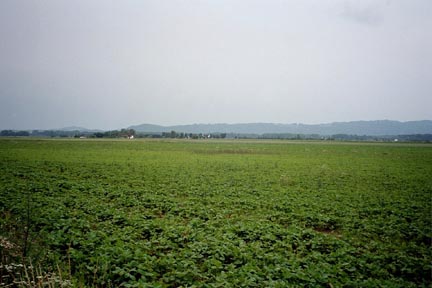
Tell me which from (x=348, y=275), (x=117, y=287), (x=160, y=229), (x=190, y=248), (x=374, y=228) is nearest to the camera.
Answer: (x=117, y=287)

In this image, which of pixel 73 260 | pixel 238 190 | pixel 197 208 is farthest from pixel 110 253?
pixel 238 190

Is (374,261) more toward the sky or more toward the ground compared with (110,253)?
more toward the ground

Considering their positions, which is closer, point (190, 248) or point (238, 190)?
point (190, 248)

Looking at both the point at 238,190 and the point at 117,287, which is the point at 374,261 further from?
the point at 238,190

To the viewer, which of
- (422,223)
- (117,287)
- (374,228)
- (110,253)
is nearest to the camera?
(117,287)

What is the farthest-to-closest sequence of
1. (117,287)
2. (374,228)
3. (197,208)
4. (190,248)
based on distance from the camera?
(197,208) < (374,228) < (190,248) < (117,287)

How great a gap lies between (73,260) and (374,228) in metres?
9.33

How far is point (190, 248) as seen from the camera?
22.8ft

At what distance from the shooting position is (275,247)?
732 cm

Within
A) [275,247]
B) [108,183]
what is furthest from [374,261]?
[108,183]

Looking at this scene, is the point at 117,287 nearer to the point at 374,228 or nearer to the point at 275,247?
the point at 275,247

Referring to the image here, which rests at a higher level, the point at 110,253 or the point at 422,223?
the point at 110,253

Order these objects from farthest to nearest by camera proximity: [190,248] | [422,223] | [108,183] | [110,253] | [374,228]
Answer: [108,183] < [422,223] < [374,228] < [190,248] < [110,253]

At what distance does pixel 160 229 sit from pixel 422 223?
960 centimetres
